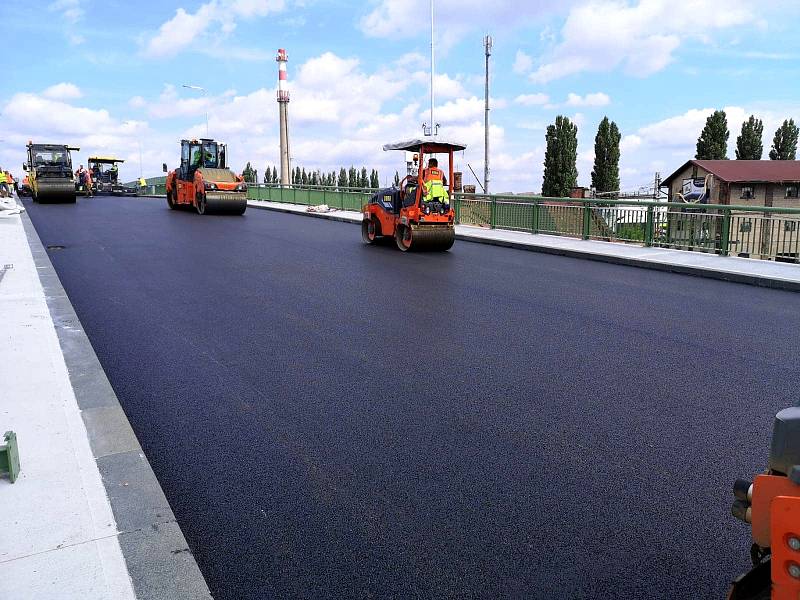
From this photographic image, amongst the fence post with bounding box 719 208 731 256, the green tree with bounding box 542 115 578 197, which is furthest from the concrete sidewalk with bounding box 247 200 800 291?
the green tree with bounding box 542 115 578 197

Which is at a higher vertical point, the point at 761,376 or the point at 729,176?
the point at 729,176

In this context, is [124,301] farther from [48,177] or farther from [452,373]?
[48,177]

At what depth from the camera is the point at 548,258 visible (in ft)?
49.7

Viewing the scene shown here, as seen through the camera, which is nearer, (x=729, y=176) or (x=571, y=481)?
(x=571, y=481)

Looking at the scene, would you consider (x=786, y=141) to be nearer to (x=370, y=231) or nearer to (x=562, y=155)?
(x=562, y=155)

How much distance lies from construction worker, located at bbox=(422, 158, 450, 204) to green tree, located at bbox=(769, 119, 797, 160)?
62.7 meters

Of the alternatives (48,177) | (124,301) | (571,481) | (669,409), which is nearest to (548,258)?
(124,301)

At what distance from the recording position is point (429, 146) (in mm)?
15250

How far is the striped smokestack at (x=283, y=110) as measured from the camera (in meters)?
53.1

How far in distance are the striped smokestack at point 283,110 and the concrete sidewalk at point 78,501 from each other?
1899 inches

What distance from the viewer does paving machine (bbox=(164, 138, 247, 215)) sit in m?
27.0

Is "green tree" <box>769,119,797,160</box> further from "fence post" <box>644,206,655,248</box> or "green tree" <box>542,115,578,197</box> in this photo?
"fence post" <box>644,206,655,248</box>

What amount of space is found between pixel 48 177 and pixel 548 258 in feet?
90.9

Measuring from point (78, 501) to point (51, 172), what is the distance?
34710 mm
